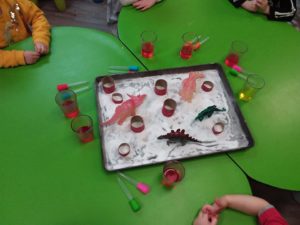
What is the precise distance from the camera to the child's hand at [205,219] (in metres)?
0.89

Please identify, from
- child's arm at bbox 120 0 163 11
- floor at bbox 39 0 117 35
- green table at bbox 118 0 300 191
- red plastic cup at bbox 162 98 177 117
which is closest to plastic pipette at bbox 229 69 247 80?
green table at bbox 118 0 300 191

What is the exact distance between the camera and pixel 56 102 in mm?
1135

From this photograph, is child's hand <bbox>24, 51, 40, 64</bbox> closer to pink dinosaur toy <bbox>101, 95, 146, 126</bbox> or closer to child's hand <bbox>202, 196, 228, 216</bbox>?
pink dinosaur toy <bbox>101, 95, 146, 126</bbox>

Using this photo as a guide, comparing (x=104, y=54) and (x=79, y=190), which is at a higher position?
(x=104, y=54)

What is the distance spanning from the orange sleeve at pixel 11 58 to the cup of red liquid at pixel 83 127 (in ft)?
1.36

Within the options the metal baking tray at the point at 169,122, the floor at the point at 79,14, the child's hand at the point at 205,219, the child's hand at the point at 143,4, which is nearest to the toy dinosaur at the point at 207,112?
the metal baking tray at the point at 169,122

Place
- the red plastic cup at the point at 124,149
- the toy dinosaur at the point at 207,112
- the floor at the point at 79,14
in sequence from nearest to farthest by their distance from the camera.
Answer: the red plastic cup at the point at 124,149 < the toy dinosaur at the point at 207,112 < the floor at the point at 79,14

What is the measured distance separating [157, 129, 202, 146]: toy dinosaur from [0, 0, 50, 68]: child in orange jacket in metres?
0.71

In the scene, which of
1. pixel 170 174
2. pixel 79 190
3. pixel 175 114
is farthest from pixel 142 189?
pixel 175 114

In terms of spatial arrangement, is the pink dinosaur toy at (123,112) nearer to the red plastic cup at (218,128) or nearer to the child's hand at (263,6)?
the red plastic cup at (218,128)

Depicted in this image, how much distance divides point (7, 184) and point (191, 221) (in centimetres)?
64

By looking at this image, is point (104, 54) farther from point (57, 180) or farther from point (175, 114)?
point (57, 180)

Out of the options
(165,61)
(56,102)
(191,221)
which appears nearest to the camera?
(191,221)

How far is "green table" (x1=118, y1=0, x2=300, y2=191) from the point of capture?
41.6 inches
